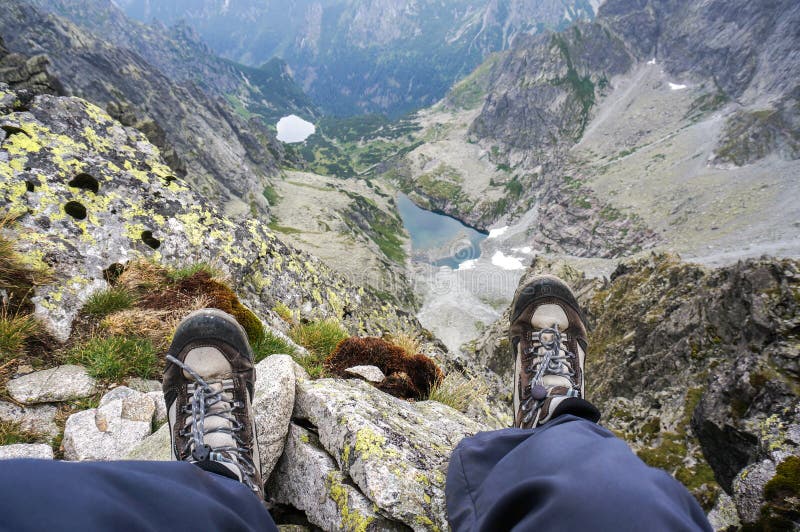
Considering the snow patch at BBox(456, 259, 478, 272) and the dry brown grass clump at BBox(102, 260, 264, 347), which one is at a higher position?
the snow patch at BBox(456, 259, 478, 272)

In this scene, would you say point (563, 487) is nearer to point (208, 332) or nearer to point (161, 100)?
point (208, 332)

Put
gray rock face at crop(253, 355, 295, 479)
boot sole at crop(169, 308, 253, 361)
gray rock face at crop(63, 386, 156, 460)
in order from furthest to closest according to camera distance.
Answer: boot sole at crop(169, 308, 253, 361) → gray rock face at crop(253, 355, 295, 479) → gray rock face at crop(63, 386, 156, 460)

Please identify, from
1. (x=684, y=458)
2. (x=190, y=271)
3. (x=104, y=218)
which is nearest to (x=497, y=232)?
(x=684, y=458)

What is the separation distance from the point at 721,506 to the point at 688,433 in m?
4.98

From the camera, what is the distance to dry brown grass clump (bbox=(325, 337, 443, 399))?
606 centimetres

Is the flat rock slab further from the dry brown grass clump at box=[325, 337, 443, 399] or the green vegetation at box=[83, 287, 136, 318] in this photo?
the green vegetation at box=[83, 287, 136, 318]

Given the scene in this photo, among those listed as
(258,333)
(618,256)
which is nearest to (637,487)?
(258,333)

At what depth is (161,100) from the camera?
362ft

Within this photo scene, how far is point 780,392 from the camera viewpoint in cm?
754

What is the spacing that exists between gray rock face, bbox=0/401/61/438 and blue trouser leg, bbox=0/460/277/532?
266cm

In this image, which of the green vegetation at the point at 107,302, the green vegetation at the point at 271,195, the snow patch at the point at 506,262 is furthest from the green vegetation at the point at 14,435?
the snow patch at the point at 506,262

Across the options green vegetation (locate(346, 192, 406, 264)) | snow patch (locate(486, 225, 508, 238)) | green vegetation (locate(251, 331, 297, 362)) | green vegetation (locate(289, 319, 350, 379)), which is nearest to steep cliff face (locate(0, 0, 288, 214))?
green vegetation (locate(346, 192, 406, 264))

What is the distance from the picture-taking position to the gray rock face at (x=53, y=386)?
4229 mm

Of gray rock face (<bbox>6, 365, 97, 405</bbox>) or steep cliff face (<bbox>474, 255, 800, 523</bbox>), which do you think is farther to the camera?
steep cliff face (<bbox>474, 255, 800, 523</bbox>)
